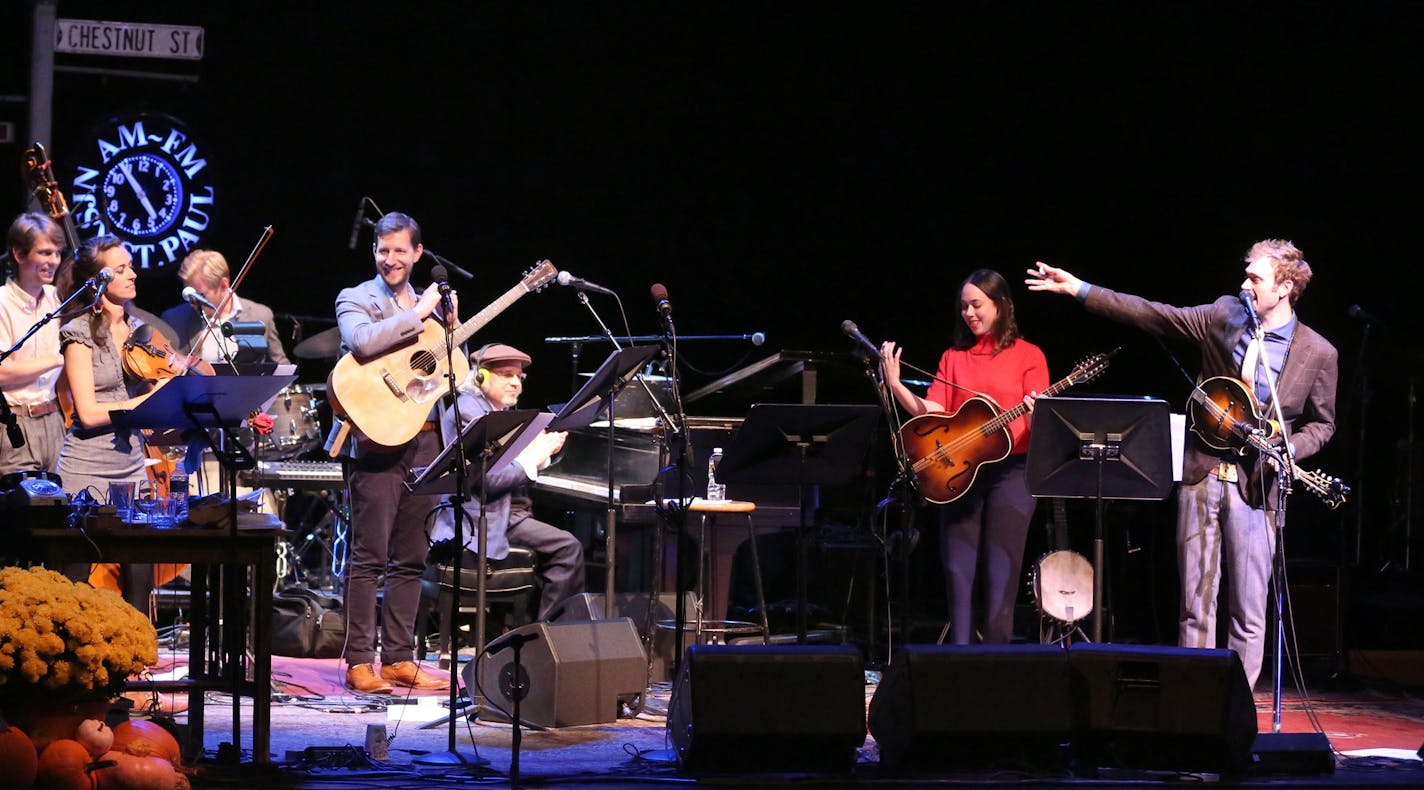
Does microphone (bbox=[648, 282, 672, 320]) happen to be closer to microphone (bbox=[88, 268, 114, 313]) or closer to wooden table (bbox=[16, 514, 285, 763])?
wooden table (bbox=[16, 514, 285, 763])

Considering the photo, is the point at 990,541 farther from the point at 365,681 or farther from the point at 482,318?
the point at 365,681

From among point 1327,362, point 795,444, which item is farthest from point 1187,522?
point 795,444

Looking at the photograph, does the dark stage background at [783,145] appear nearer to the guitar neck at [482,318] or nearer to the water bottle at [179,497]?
the guitar neck at [482,318]

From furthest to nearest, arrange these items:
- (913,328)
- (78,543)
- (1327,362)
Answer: (913,328), (1327,362), (78,543)

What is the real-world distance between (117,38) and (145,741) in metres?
5.79

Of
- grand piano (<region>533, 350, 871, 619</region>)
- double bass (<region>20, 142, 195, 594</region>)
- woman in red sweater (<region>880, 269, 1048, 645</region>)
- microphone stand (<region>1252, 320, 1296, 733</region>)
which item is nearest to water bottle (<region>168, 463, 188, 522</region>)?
double bass (<region>20, 142, 195, 594</region>)

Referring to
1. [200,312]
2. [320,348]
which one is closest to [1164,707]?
[320,348]

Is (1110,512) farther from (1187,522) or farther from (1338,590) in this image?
(1187,522)

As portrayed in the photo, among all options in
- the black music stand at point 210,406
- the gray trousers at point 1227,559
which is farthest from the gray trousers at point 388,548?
the gray trousers at point 1227,559

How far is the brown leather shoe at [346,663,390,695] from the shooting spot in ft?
22.2

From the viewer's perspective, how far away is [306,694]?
22.1 ft

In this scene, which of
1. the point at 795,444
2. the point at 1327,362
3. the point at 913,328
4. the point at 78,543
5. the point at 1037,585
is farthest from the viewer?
the point at 913,328

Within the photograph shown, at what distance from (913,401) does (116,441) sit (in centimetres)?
328

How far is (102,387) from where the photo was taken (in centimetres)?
606
